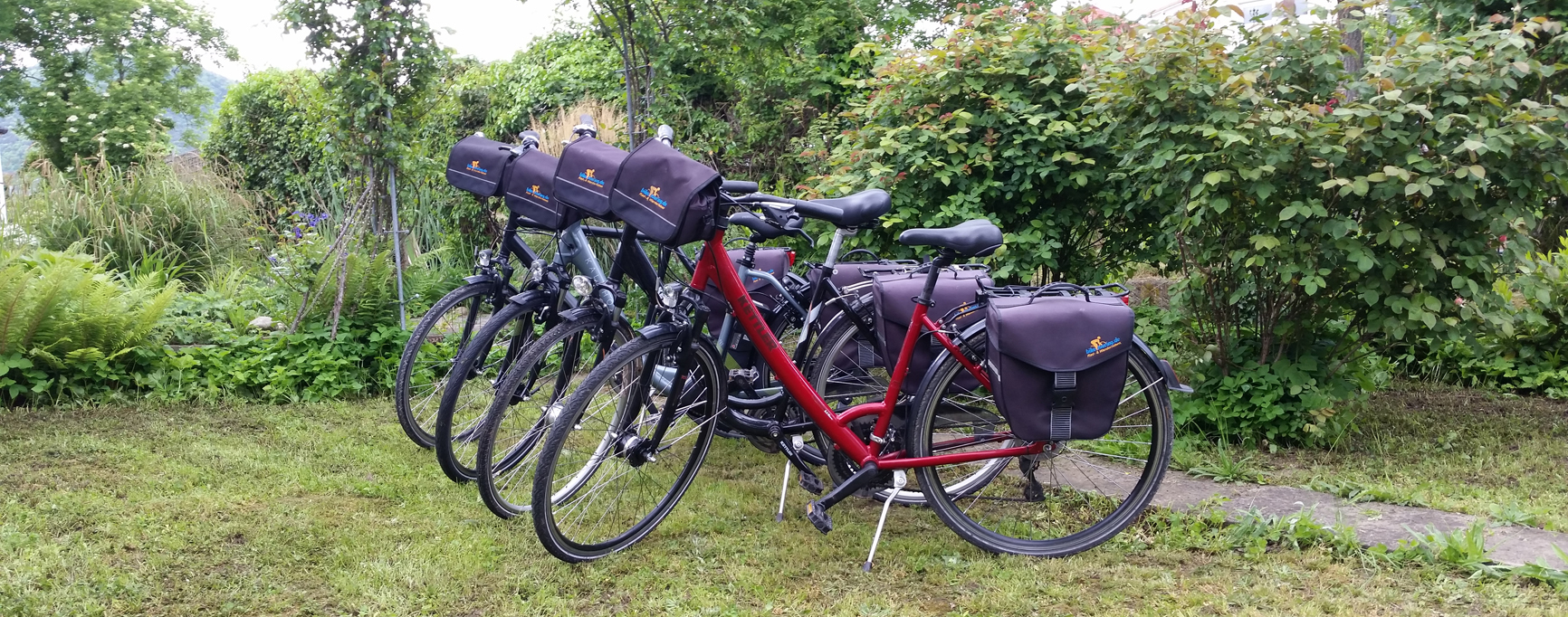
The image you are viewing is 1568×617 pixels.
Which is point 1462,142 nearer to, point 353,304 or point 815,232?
point 815,232

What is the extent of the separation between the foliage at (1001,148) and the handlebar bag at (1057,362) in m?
1.66

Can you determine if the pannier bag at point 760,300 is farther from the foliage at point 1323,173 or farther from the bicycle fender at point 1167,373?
the foliage at point 1323,173

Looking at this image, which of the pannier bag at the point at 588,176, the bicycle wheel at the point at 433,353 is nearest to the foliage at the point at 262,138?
the bicycle wheel at the point at 433,353

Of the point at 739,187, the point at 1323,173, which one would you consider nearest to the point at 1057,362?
the point at 739,187

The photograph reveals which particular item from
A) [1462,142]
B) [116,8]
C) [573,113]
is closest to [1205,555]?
[1462,142]

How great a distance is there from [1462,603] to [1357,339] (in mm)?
1610

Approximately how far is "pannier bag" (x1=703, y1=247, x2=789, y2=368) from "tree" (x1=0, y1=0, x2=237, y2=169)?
1501cm

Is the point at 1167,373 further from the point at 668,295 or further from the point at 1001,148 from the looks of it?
the point at 1001,148

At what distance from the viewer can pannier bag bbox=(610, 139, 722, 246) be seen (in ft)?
8.22

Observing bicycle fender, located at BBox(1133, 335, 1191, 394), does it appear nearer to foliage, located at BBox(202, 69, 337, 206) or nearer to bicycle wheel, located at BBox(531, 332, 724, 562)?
bicycle wheel, located at BBox(531, 332, 724, 562)

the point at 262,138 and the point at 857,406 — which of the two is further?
the point at 262,138

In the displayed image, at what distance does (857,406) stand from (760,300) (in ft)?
2.20

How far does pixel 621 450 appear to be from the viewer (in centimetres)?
284

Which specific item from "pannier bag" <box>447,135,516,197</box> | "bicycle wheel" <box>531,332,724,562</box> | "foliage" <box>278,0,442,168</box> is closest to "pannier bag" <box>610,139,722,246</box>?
"bicycle wheel" <box>531,332,724,562</box>
